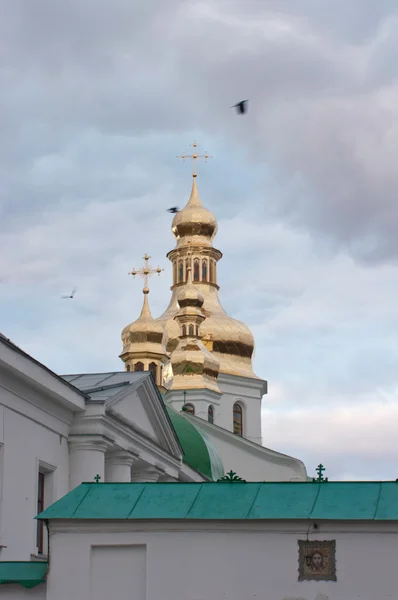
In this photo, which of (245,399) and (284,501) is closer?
(284,501)

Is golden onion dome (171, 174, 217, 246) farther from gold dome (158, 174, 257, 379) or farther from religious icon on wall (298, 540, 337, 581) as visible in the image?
religious icon on wall (298, 540, 337, 581)

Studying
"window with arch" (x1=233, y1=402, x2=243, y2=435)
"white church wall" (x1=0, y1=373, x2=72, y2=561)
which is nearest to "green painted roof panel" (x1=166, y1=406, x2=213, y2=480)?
"white church wall" (x1=0, y1=373, x2=72, y2=561)

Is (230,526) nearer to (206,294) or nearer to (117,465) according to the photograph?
(117,465)

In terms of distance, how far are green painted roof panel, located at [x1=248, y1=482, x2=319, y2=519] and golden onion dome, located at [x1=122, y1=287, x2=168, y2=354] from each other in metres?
42.7

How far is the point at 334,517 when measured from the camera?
1284cm

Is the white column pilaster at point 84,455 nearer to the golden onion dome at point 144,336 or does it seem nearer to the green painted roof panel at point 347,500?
the green painted roof panel at point 347,500

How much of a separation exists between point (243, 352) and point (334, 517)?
174 ft

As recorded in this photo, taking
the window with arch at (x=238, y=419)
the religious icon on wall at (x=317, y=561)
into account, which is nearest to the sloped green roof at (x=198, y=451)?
the window with arch at (x=238, y=419)

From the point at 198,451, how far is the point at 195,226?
30.8m

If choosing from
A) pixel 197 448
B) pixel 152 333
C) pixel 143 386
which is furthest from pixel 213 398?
pixel 143 386

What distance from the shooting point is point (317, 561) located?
41.9ft

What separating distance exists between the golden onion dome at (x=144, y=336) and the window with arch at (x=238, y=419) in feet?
Answer: 26.1

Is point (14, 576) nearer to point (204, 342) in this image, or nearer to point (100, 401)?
point (100, 401)

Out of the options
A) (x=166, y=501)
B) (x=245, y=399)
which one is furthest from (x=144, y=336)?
(x=166, y=501)
